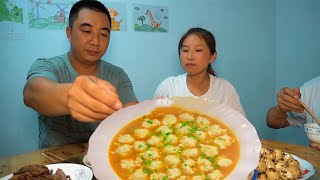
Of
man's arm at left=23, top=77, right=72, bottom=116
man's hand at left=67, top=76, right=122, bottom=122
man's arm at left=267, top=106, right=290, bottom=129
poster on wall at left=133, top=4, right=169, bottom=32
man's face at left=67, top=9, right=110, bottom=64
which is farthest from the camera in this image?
poster on wall at left=133, top=4, right=169, bottom=32

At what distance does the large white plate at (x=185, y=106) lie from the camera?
0.76m

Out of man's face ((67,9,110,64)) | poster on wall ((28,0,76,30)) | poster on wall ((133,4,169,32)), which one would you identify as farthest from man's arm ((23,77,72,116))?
poster on wall ((133,4,169,32))

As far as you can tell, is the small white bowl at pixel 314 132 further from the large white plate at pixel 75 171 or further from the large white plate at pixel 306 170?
the large white plate at pixel 75 171

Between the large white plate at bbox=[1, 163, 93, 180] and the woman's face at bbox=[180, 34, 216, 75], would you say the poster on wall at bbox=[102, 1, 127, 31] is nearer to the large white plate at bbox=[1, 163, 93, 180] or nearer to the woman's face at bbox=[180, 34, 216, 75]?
the woman's face at bbox=[180, 34, 216, 75]

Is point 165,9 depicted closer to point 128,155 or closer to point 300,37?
point 300,37

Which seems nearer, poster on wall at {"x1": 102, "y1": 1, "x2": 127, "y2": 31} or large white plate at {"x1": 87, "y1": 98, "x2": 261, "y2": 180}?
large white plate at {"x1": 87, "y1": 98, "x2": 261, "y2": 180}

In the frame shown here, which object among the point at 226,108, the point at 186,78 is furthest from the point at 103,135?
the point at 186,78

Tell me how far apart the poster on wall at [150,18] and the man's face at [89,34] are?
0.80m

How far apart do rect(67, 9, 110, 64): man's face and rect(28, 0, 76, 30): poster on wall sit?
0.52m

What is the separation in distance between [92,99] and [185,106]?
367 mm

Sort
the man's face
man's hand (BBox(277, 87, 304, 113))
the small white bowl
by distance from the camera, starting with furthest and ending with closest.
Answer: the man's face → man's hand (BBox(277, 87, 304, 113)) → the small white bowl

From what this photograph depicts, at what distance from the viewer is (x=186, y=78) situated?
7.89 feet

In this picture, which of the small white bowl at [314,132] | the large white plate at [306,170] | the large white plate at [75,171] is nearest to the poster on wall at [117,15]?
the large white plate at [75,171]

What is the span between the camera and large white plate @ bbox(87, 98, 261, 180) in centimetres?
76
